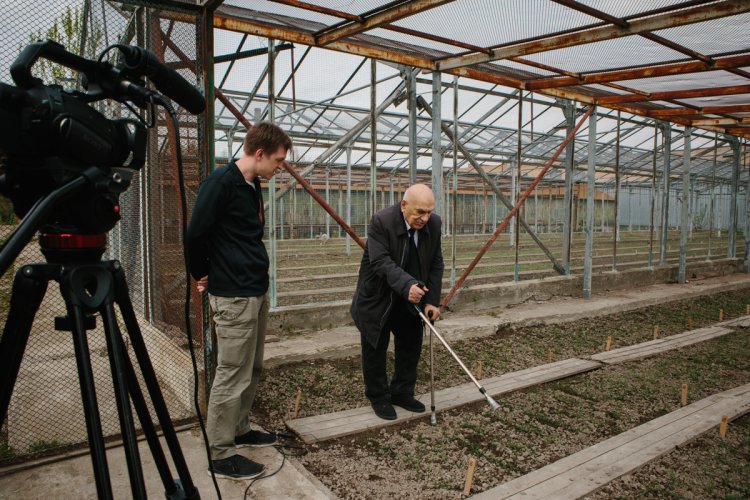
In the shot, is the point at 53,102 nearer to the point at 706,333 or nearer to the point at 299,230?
the point at 706,333

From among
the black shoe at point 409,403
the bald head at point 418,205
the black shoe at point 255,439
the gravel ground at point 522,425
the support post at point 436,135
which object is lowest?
the gravel ground at point 522,425

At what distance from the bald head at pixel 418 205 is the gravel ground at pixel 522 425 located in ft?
4.61

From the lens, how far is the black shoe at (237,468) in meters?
2.45

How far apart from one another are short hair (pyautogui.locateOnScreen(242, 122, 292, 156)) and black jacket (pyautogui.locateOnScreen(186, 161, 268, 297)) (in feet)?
0.41

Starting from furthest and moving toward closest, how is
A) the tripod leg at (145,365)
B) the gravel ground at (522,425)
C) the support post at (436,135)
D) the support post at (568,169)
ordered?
1. the support post at (568,169)
2. the support post at (436,135)
3. the gravel ground at (522,425)
4. the tripod leg at (145,365)

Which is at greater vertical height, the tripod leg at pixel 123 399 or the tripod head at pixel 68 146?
the tripod head at pixel 68 146

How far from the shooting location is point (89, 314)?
1355 mm

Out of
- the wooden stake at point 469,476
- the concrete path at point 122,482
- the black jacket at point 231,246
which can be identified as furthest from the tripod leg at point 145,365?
the wooden stake at point 469,476

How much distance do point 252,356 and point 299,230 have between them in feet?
60.4

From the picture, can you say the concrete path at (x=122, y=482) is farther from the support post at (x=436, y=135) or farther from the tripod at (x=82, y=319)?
the support post at (x=436, y=135)

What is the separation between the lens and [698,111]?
8.12 meters

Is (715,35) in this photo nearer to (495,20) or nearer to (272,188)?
(495,20)

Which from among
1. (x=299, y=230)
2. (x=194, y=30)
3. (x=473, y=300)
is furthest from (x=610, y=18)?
(x=299, y=230)

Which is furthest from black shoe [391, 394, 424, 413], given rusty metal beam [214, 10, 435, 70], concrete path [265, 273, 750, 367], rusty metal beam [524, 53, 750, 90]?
rusty metal beam [524, 53, 750, 90]
